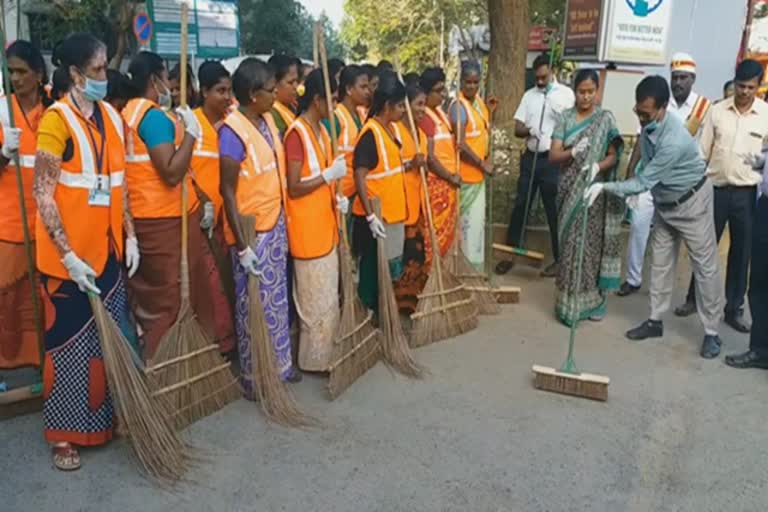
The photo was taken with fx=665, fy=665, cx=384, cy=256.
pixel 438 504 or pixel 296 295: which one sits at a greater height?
pixel 296 295

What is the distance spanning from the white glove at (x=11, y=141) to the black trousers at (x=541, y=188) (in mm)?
4061

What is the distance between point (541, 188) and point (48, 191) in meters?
4.30

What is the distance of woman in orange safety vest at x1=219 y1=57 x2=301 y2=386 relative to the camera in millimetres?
3260

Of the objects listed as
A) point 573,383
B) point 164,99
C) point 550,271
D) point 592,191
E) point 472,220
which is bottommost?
point 573,383

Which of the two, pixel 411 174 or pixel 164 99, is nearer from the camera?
pixel 164 99

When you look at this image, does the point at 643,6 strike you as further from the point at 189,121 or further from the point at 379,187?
the point at 189,121

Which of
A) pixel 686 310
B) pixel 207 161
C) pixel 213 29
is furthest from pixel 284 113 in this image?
pixel 213 29

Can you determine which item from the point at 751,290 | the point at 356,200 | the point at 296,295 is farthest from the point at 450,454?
the point at 751,290

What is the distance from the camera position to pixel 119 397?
112 inches

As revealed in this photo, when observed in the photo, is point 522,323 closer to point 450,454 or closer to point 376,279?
point 376,279

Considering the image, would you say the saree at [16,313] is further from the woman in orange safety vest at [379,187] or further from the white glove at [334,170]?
the woman in orange safety vest at [379,187]

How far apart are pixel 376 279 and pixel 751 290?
2.37 m

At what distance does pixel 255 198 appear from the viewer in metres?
3.37

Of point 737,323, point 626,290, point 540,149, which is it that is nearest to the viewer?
point 737,323
